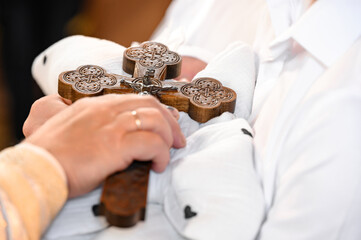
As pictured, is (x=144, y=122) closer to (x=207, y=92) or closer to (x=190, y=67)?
(x=207, y=92)

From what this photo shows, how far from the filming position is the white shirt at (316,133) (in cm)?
55

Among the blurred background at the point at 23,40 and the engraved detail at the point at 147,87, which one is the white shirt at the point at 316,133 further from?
the blurred background at the point at 23,40

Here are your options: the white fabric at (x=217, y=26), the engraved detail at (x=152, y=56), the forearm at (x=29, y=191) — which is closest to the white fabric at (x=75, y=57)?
the engraved detail at (x=152, y=56)

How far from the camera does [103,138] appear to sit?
568mm

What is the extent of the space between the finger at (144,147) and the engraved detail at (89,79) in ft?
0.54

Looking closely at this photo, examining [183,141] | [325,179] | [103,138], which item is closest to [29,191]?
[103,138]

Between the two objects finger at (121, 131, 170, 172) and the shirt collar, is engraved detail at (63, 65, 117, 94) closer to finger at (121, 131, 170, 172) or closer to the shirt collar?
finger at (121, 131, 170, 172)

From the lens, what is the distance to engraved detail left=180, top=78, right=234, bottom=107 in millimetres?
705

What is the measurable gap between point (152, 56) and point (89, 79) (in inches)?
4.7

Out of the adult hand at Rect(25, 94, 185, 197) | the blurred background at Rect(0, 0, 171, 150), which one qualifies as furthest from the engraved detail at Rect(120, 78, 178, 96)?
the blurred background at Rect(0, 0, 171, 150)

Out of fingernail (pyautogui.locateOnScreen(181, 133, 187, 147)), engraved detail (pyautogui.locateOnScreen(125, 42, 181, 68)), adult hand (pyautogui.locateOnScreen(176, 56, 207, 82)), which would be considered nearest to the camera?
fingernail (pyautogui.locateOnScreen(181, 133, 187, 147))

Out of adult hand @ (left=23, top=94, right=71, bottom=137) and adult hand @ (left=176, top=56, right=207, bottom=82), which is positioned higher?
adult hand @ (left=176, top=56, right=207, bottom=82)

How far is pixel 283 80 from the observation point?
27.4 inches

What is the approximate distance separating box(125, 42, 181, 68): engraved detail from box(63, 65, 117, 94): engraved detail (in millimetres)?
57
